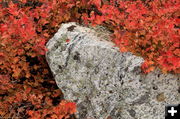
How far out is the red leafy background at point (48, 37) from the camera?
4570 mm

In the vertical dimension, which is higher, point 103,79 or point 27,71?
point 103,79

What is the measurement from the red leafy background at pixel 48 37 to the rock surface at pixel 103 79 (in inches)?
8.2

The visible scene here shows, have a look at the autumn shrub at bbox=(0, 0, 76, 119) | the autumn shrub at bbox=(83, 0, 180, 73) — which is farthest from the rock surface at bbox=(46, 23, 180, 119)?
the autumn shrub at bbox=(0, 0, 76, 119)

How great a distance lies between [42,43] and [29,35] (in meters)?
0.34

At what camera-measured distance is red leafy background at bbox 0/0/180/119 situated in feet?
15.0

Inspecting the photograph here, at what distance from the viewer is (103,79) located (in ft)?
16.6

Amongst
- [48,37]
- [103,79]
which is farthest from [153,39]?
[48,37]

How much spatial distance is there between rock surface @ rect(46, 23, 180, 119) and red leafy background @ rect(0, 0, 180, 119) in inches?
8.2

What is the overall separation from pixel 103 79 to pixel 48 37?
2.21m

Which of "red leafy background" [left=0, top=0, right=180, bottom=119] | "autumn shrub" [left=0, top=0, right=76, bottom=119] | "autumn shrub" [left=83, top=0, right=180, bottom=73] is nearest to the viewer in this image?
"autumn shrub" [left=83, top=0, right=180, bottom=73]

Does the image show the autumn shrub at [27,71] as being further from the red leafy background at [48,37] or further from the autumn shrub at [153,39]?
the autumn shrub at [153,39]

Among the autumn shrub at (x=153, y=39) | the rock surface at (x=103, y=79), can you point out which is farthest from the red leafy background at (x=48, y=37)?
the rock surface at (x=103, y=79)

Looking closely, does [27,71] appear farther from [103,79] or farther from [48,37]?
[103,79]

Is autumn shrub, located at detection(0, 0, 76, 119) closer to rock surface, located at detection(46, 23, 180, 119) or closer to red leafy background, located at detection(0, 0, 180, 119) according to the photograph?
red leafy background, located at detection(0, 0, 180, 119)
